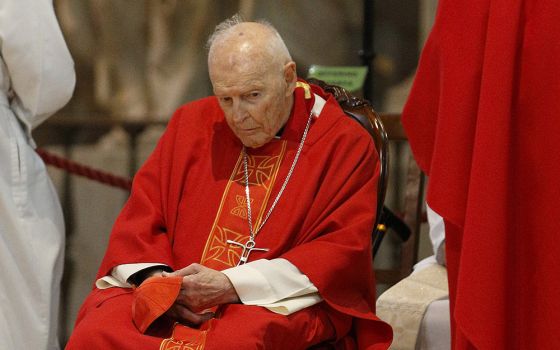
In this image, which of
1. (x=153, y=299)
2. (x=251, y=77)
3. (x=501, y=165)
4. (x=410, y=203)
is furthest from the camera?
(x=410, y=203)

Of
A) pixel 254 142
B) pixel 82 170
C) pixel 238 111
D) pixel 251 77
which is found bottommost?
pixel 82 170

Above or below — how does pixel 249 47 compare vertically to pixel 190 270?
above

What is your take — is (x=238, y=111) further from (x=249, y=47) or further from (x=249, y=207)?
(x=249, y=207)

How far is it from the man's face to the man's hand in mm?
557

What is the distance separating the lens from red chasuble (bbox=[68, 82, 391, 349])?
10.9 feet

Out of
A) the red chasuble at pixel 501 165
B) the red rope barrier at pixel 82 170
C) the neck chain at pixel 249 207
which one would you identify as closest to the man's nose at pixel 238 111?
the neck chain at pixel 249 207

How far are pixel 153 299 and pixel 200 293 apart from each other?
156 millimetres

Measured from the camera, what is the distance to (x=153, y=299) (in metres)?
3.34

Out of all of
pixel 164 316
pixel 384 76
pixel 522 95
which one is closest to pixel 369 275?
pixel 164 316

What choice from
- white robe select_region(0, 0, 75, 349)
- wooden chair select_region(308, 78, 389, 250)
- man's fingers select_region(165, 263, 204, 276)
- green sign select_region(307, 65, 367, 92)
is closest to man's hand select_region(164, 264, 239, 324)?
man's fingers select_region(165, 263, 204, 276)

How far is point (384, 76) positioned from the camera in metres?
6.39

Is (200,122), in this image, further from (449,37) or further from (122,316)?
(449,37)

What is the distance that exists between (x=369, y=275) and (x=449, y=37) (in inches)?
40.0

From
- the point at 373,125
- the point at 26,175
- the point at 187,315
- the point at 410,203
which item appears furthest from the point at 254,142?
the point at 26,175
